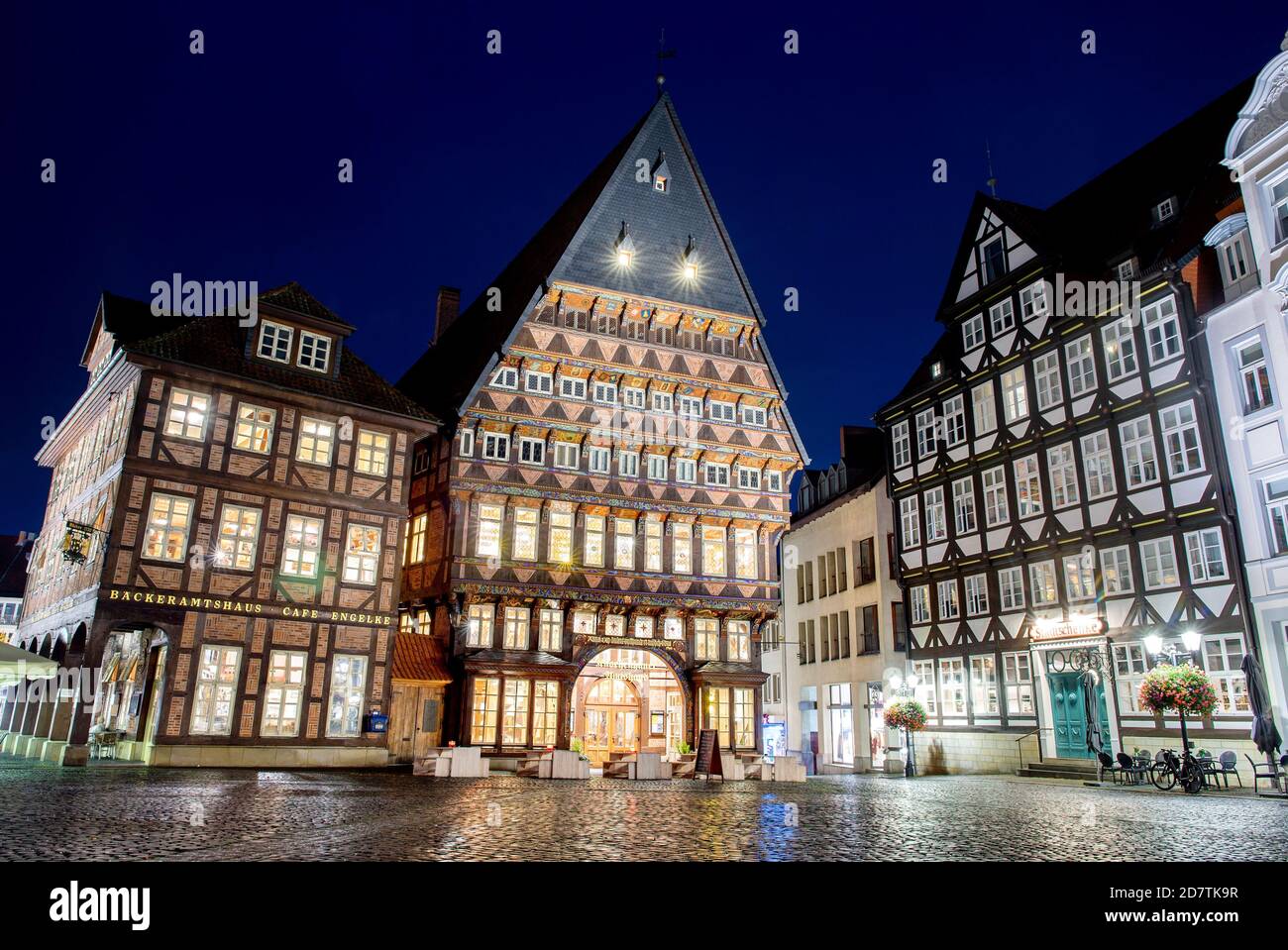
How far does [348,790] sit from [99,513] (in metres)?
13.4

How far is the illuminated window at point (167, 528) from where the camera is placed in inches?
878

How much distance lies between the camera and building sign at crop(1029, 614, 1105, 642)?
2489 centimetres

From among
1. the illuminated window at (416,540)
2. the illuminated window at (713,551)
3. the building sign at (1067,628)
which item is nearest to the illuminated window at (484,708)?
the illuminated window at (416,540)

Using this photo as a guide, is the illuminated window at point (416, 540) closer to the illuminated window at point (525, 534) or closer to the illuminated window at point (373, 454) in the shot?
the illuminated window at point (525, 534)

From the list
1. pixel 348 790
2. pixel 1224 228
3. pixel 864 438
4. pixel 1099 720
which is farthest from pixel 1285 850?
pixel 864 438

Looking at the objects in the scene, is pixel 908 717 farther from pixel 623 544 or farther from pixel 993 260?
pixel 993 260

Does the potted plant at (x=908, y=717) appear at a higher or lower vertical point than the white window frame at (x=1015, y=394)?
lower

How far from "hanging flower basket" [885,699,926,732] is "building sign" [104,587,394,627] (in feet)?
52.7

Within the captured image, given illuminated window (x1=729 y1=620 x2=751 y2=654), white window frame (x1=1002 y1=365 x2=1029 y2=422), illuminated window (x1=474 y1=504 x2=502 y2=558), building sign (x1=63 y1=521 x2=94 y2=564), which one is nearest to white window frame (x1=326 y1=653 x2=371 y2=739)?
illuminated window (x1=474 y1=504 x2=502 y2=558)

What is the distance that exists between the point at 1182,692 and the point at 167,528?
81.9ft

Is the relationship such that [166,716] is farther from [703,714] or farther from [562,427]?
[703,714]

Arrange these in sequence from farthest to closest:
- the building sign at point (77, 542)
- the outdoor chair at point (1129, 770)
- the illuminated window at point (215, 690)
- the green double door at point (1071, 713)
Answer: the green double door at point (1071, 713)
the illuminated window at point (215, 690)
the building sign at point (77, 542)
the outdoor chair at point (1129, 770)

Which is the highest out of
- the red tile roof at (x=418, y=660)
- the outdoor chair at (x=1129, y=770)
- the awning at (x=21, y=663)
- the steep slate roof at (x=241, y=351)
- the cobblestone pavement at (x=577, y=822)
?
the steep slate roof at (x=241, y=351)

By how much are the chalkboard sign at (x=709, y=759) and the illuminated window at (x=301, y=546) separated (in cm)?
1196
